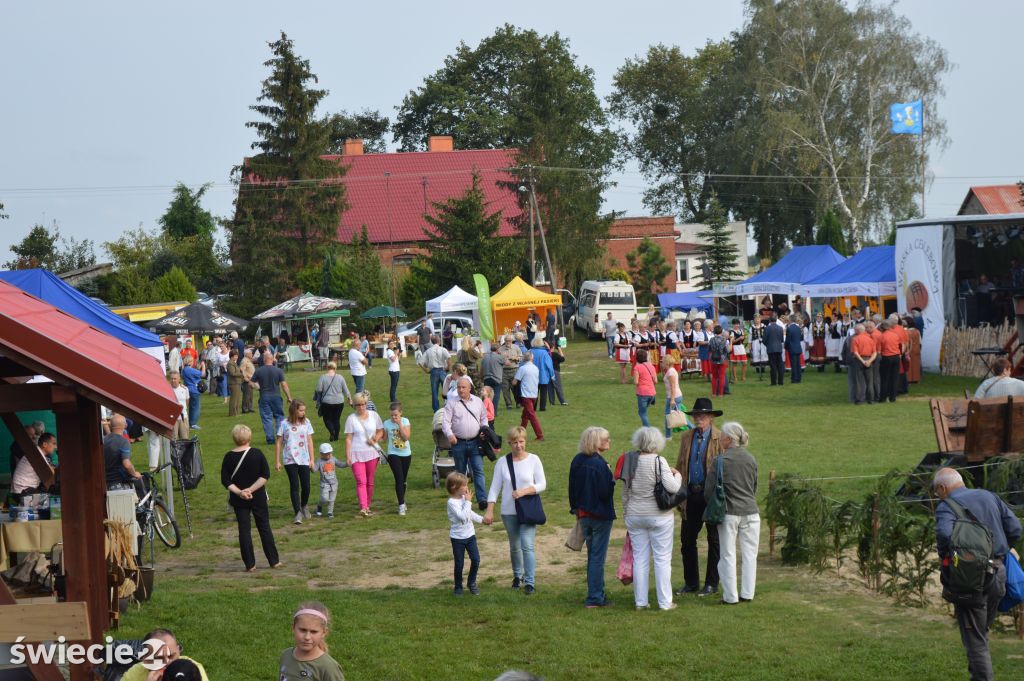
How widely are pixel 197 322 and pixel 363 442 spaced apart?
20.2 m

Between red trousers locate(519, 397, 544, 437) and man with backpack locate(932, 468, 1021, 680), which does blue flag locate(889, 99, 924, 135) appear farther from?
man with backpack locate(932, 468, 1021, 680)

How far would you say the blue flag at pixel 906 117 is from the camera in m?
49.4

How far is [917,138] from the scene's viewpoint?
5584cm

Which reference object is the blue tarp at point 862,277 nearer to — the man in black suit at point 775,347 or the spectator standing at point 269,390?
the man in black suit at point 775,347

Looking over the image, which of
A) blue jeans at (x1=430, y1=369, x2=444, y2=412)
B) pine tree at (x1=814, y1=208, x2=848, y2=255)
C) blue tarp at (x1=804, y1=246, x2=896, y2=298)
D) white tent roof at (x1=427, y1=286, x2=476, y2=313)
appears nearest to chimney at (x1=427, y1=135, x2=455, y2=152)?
pine tree at (x1=814, y1=208, x2=848, y2=255)

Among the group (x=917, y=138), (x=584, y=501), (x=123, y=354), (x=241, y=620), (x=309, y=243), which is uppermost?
(x=917, y=138)

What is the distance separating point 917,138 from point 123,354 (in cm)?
5379

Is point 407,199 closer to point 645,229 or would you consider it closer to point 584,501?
point 645,229

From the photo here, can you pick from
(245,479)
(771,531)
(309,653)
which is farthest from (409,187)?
(309,653)

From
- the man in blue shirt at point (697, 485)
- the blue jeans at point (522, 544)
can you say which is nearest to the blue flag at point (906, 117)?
the man in blue shirt at point (697, 485)

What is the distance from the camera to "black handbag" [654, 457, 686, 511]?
962 cm

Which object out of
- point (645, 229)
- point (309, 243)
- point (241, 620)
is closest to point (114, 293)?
point (309, 243)

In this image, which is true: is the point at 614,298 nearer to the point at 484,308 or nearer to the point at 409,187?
the point at 484,308

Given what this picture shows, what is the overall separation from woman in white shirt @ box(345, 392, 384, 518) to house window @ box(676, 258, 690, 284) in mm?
56469
